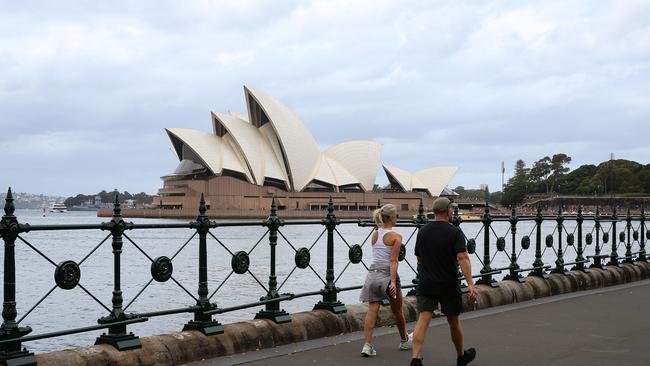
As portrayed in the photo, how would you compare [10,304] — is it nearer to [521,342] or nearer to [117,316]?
[117,316]

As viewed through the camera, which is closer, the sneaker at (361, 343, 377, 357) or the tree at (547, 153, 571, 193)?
the sneaker at (361, 343, 377, 357)

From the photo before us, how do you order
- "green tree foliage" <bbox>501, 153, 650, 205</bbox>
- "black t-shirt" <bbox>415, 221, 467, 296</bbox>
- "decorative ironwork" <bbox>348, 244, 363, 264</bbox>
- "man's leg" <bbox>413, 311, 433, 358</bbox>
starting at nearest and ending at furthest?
1. "man's leg" <bbox>413, 311, 433, 358</bbox>
2. "black t-shirt" <bbox>415, 221, 467, 296</bbox>
3. "decorative ironwork" <bbox>348, 244, 363, 264</bbox>
4. "green tree foliage" <bbox>501, 153, 650, 205</bbox>

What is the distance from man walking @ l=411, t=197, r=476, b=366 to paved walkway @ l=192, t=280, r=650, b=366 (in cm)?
49

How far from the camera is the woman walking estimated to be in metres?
6.41

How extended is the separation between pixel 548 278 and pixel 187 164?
9554 centimetres

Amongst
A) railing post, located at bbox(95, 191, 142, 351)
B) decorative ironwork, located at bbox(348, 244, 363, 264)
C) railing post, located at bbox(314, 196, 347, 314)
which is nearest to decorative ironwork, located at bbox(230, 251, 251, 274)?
railing post, located at bbox(314, 196, 347, 314)

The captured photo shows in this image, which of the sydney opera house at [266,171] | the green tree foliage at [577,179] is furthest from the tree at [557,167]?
the sydney opera house at [266,171]

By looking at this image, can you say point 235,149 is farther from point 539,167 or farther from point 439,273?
point 539,167

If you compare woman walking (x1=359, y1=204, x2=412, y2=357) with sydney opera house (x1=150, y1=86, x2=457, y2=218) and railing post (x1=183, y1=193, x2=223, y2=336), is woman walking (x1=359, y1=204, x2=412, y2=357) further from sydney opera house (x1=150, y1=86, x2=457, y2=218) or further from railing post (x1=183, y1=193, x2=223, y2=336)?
sydney opera house (x1=150, y1=86, x2=457, y2=218)

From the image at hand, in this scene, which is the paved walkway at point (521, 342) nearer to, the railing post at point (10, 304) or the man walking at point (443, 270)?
the man walking at point (443, 270)

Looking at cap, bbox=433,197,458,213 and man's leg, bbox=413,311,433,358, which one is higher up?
cap, bbox=433,197,458,213

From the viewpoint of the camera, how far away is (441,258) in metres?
5.77

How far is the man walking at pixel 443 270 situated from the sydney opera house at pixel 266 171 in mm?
77036

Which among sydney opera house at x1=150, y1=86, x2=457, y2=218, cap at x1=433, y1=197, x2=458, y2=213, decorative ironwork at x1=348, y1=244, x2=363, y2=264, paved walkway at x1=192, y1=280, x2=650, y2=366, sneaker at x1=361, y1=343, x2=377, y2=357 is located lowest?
paved walkway at x1=192, y1=280, x2=650, y2=366
